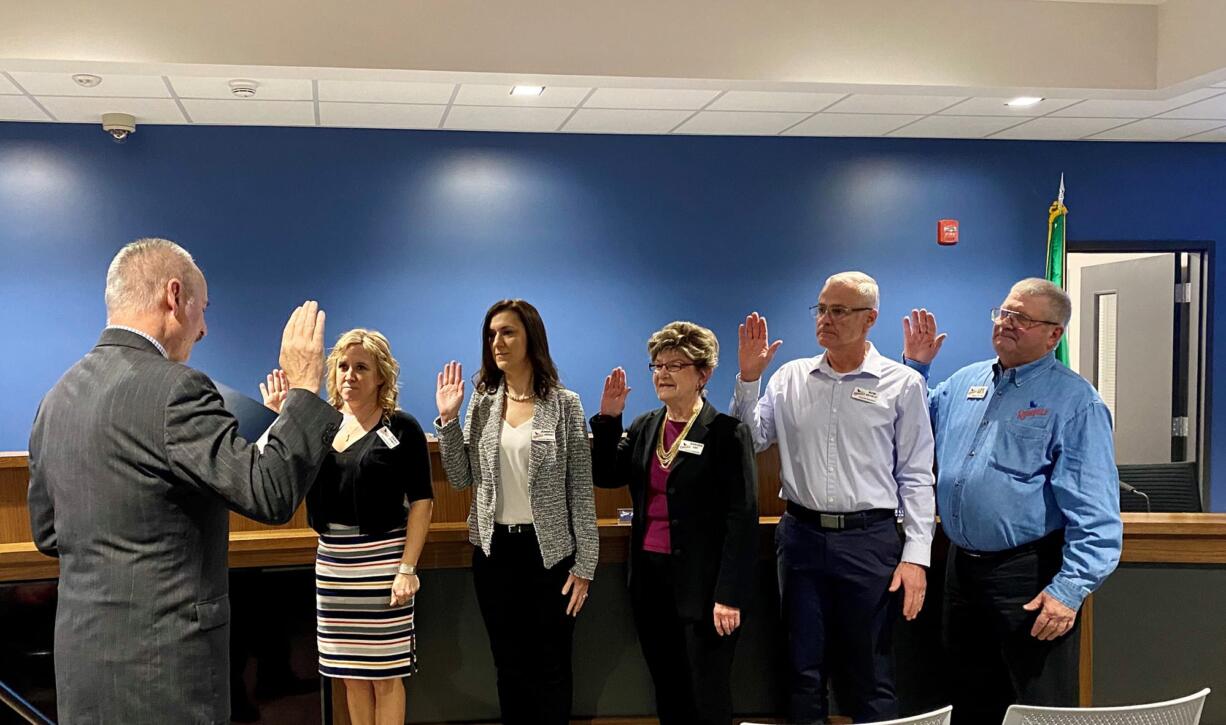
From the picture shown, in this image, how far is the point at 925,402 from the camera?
271 cm

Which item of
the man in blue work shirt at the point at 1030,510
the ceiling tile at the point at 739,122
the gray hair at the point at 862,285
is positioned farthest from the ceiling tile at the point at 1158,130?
the gray hair at the point at 862,285

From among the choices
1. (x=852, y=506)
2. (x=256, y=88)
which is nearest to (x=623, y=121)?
(x=256, y=88)

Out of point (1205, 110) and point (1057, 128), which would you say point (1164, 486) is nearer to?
point (1205, 110)

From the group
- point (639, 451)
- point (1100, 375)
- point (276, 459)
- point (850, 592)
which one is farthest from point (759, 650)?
point (1100, 375)

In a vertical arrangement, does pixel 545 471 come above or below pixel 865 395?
below

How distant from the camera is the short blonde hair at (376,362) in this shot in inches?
108

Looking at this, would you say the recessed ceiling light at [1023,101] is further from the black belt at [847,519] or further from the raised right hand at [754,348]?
the black belt at [847,519]

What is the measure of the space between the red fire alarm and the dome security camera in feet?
15.2

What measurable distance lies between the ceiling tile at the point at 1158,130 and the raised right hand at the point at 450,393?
14.8 ft

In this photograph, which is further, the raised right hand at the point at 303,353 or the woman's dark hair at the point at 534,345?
the woman's dark hair at the point at 534,345

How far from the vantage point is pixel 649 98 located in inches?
182

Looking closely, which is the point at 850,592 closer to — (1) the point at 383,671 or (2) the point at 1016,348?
(2) the point at 1016,348

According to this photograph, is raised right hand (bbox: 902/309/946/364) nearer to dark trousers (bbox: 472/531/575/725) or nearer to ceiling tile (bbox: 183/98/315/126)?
dark trousers (bbox: 472/531/575/725)

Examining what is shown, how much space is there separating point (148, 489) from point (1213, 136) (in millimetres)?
6344
